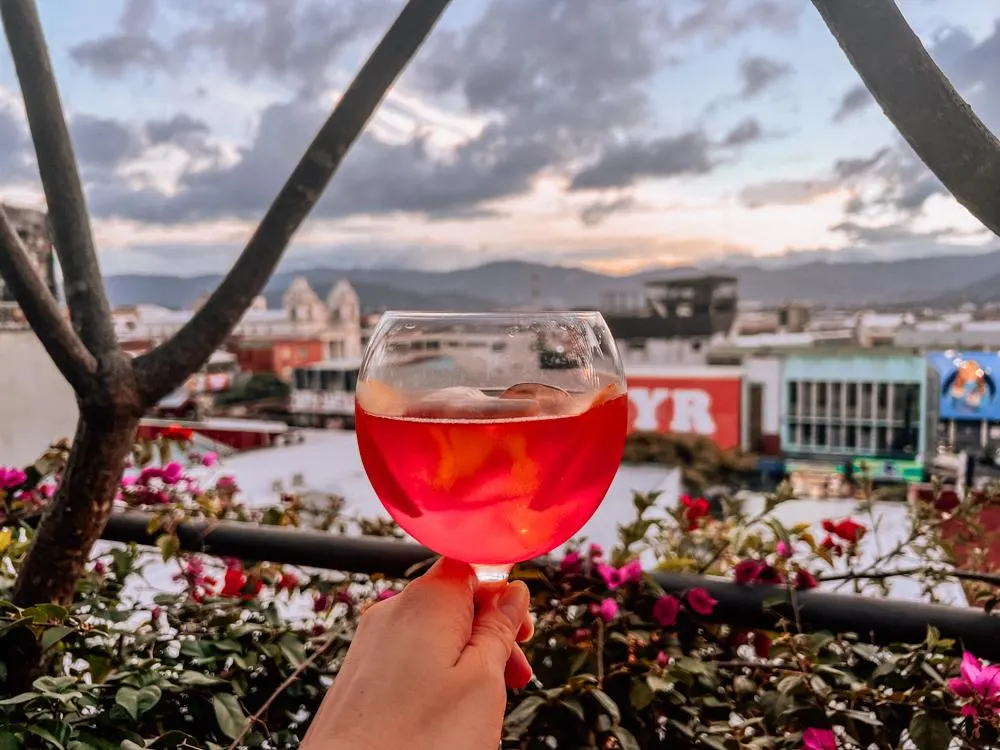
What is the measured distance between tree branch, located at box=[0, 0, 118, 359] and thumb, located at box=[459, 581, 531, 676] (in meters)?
0.80

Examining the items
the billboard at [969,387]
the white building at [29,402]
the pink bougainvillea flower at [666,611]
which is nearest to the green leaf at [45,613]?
the pink bougainvillea flower at [666,611]

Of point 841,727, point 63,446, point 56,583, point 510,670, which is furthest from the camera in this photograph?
point 63,446

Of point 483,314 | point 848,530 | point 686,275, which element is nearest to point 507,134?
point 686,275

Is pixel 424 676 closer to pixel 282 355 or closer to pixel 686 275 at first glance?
pixel 282 355

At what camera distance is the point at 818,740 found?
0.78m

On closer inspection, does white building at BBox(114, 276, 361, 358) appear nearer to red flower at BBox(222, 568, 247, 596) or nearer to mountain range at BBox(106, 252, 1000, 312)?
mountain range at BBox(106, 252, 1000, 312)

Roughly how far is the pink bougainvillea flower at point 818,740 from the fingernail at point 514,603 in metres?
0.46

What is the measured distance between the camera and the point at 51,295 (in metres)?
1.03

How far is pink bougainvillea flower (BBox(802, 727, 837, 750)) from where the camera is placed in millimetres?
778

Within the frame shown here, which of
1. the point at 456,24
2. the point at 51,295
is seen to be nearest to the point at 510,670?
the point at 51,295

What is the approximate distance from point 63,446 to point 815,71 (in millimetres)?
2931

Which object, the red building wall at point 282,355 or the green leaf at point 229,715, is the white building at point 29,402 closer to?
the red building wall at point 282,355

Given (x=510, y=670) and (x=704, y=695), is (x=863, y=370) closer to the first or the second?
(x=704, y=695)

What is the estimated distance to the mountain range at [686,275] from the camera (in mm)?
2285
